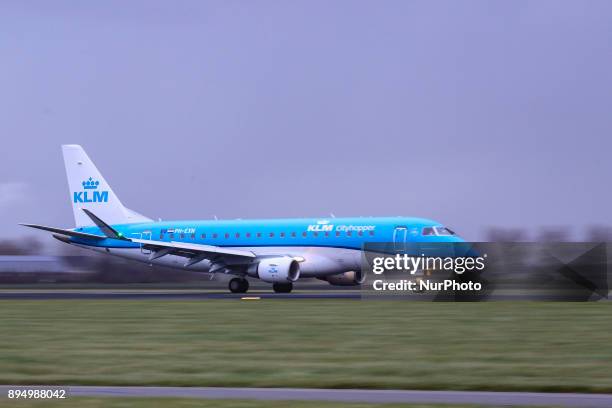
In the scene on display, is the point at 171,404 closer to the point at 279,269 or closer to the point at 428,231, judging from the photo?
the point at 428,231

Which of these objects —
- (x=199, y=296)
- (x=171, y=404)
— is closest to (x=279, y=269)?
(x=199, y=296)

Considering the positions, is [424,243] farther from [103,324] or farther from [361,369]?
[361,369]

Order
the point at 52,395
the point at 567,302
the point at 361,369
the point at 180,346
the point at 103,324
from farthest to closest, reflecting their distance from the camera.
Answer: the point at 567,302 → the point at 103,324 → the point at 180,346 → the point at 361,369 → the point at 52,395

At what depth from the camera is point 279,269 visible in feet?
161

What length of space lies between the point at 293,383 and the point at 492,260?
81.5ft

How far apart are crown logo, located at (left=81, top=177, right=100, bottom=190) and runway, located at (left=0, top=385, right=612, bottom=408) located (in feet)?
148

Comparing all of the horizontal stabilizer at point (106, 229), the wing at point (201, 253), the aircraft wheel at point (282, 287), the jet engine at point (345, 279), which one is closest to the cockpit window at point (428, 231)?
the jet engine at point (345, 279)

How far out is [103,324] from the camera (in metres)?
29.4

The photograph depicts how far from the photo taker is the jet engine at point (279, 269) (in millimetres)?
49000

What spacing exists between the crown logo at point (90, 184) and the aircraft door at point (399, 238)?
828 inches

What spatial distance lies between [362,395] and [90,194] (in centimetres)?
4737

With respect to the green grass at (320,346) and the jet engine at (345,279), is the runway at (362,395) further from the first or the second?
the jet engine at (345,279)

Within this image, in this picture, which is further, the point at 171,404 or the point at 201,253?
the point at 201,253

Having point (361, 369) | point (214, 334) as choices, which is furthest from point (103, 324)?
point (361, 369)
